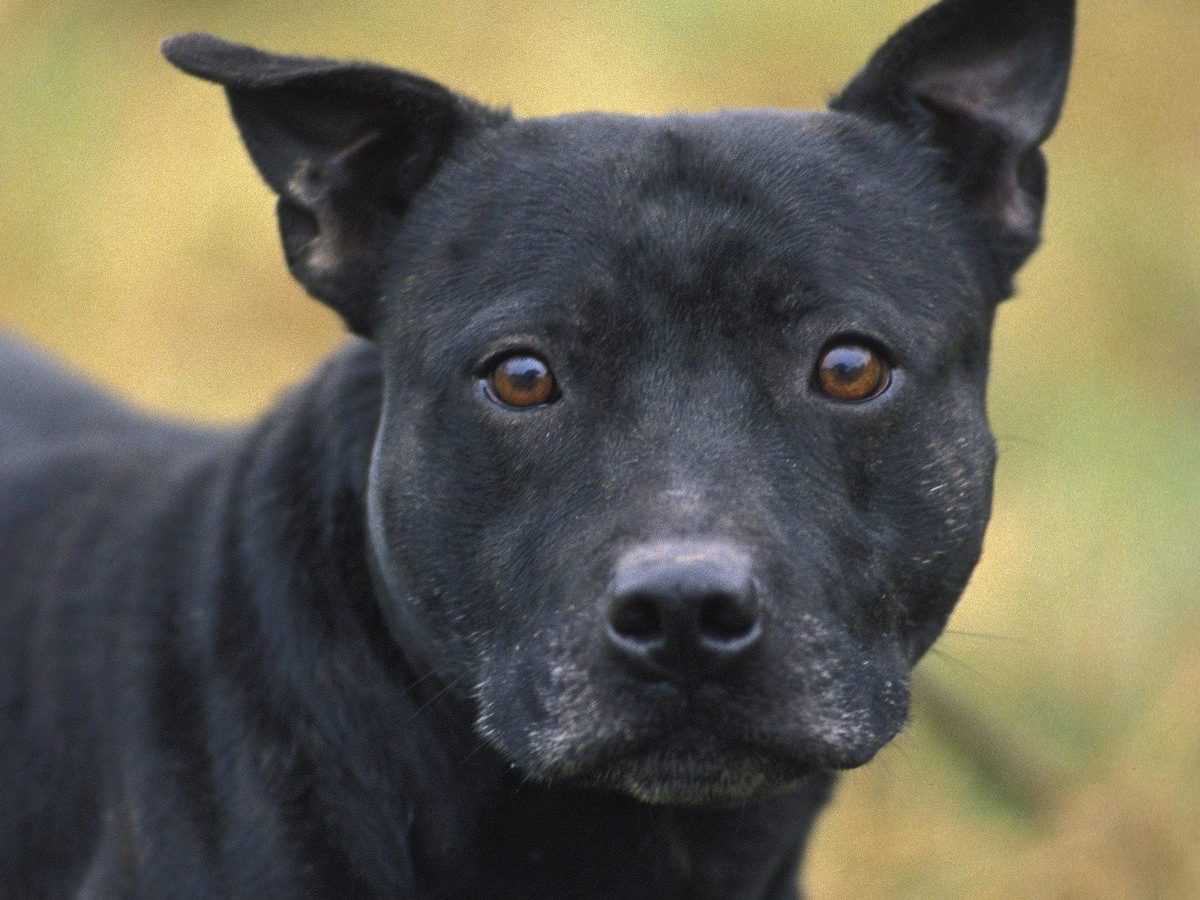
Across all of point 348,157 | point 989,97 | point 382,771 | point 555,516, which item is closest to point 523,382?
point 555,516

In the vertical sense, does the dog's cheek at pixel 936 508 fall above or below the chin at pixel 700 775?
above

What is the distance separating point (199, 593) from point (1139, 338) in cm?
599

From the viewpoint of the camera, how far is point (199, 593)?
4.02 meters

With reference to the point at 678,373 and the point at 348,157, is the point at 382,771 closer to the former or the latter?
the point at 678,373

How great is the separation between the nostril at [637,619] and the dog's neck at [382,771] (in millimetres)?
661

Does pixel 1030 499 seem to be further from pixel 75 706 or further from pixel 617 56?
pixel 75 706

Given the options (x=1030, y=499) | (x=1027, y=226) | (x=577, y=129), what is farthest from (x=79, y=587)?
(x=1030, y=499)

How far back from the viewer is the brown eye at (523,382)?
11.5 feet

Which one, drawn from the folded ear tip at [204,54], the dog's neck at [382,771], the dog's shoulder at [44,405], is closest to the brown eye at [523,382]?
the dog's neck at [382,771]

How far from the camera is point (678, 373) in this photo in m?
3.44

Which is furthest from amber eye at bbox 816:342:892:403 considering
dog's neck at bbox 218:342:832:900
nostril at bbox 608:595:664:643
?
dog's neck at bbox 218:342:832:900

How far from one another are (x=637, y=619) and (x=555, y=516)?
368mm

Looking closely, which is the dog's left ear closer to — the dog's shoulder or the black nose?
the black nose

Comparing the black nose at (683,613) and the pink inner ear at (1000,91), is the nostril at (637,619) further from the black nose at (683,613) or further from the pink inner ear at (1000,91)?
the pink inner ear at (1000,91)
